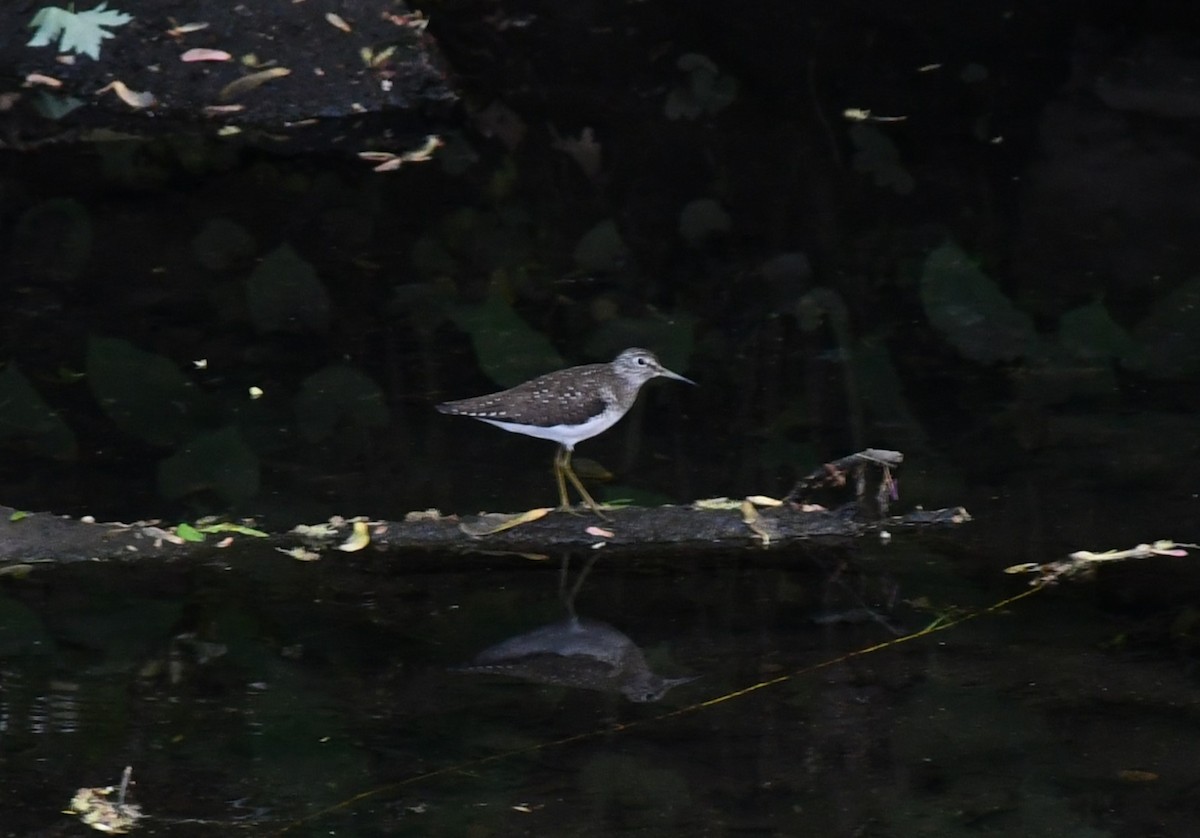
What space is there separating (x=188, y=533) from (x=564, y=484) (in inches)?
55.3

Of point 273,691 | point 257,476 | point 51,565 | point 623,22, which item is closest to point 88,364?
point 257,476

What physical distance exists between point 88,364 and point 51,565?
2.16 metres

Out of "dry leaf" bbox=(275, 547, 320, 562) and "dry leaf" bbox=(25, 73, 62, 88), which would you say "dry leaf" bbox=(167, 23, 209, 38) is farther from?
"dry leaf" bbox=(275, 547, 320, 562)

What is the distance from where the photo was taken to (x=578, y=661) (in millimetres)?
5969

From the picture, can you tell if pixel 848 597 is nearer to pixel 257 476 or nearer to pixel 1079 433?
pixel 1079 433

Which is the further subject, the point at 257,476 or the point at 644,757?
the point at 257,476

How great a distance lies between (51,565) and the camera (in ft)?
21.6

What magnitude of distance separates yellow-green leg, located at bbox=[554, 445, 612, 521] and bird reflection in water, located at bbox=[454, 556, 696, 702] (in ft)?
2.28

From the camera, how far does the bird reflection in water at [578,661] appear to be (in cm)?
580

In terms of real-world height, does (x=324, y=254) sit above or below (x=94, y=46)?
below

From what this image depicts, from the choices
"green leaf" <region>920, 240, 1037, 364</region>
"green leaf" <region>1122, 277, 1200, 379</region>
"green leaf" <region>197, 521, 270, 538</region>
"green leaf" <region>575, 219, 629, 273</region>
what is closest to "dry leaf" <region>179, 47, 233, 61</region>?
"green leaf" <region>575, 219, 629, 273</region>

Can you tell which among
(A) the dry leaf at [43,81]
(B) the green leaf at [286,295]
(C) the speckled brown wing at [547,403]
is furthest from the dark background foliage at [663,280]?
(A) the dry leaf at [43,81]

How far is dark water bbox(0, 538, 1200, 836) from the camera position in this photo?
504 cm

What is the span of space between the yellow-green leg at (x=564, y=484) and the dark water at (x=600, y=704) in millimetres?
286
